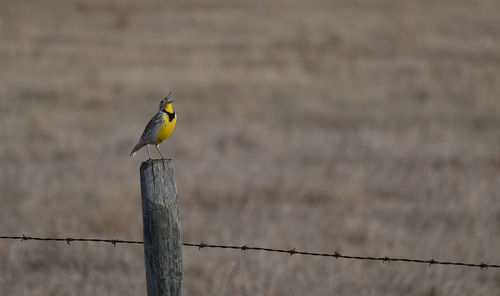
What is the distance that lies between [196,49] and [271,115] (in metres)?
7.68

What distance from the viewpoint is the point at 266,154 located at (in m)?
9.80

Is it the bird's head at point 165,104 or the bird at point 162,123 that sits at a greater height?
the bird's head at point 165,104

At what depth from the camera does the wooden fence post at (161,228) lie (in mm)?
2684

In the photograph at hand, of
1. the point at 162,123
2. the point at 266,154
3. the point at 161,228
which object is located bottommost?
the point at 161,228

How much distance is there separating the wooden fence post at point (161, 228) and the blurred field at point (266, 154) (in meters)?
2.29

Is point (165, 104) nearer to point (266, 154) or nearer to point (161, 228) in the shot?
point (161, 228)

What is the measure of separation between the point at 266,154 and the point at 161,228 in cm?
711

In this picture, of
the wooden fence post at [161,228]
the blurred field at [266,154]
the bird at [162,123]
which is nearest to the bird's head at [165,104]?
the bird at [162,123]

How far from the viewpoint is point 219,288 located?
504 centimetres

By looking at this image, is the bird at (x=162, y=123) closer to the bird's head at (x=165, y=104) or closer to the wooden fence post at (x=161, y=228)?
the bird's head at (x=165, y=104)

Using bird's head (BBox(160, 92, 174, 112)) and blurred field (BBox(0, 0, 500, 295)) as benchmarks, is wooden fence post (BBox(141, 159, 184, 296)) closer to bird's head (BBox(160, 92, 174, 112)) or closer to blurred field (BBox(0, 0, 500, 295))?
bird's head (BBox(160, 92, 174, 112))

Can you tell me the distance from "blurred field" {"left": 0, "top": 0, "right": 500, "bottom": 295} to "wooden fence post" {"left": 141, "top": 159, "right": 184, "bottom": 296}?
2291 mm

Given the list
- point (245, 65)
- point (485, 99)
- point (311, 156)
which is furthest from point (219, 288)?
point (245, 65)

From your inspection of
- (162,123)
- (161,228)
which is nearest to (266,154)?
(162,123)
